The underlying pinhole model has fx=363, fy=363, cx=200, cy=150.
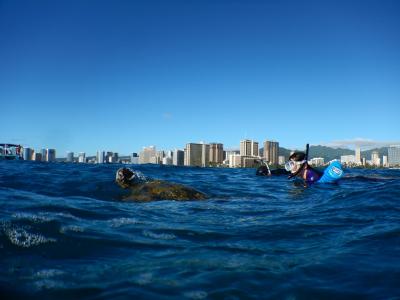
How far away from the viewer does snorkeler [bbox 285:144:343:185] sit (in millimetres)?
15984

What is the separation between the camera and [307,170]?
16.2 meters

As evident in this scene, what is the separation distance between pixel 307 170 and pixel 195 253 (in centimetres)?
1240

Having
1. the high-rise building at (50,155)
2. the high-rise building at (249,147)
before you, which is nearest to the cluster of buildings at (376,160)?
the high-rise building at (249,147)

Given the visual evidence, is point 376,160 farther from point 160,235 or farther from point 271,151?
point 160,235

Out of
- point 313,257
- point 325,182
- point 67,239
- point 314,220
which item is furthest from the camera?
point 325,182

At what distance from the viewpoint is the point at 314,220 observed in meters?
7.24

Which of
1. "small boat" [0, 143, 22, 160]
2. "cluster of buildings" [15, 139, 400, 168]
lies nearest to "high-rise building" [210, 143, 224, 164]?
"cluster of buildings" [15, 139, 400, 168]

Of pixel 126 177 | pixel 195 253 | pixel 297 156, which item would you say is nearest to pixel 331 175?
pixel 297 156

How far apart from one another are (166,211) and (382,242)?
452cm

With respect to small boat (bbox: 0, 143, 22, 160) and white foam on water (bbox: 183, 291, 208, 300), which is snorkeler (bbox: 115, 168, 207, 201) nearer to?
white foam on water (bbox: 183, 291, 208, 300)

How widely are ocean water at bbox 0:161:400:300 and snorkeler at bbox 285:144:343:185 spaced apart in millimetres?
7547

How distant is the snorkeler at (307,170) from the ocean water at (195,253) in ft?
24.8

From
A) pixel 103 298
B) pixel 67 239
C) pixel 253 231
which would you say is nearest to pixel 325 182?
pixel 253 231

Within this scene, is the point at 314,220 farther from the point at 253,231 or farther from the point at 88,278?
the point at 88,278
